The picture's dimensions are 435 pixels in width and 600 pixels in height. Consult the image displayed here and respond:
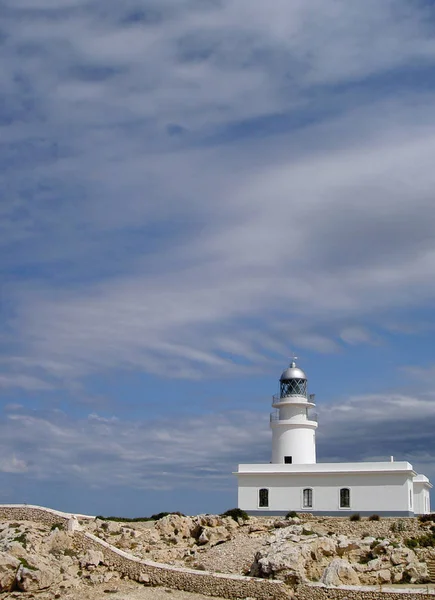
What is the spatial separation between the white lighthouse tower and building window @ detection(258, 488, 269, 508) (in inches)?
75.4

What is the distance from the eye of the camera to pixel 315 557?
25141 mm

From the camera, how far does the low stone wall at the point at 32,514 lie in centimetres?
3048

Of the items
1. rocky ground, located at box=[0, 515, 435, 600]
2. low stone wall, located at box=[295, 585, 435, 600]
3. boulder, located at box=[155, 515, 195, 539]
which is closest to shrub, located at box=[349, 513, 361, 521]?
rocky ground, located at box=[0, 515, 435, 600]

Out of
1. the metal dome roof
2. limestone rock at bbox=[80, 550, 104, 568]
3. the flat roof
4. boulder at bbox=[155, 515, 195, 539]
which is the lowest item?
limestone rock at bbox=[80, 550, 104, 568]

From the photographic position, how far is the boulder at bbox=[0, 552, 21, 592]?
24.8 m

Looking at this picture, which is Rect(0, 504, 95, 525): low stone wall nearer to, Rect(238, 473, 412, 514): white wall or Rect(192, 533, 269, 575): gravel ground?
Rect(192, 533, 269, 575): gravel ground

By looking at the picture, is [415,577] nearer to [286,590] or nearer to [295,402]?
[286,590]

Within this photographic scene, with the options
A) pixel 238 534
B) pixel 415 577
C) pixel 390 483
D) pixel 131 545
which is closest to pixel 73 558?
pixel 131 545

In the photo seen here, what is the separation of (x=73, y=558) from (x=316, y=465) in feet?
38.2

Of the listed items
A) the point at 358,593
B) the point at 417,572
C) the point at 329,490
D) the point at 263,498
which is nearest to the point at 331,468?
the point at 329,490

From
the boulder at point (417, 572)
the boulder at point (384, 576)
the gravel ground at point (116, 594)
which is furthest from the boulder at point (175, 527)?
the boulder at point (417, 572)

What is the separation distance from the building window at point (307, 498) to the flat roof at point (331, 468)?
29.9 inches

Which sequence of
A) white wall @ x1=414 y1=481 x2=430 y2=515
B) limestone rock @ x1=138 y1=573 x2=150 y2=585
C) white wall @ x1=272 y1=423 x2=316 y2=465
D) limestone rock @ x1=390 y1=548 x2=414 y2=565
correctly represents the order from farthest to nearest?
A: 1. white wall @ x1=272 y1=423 x2=316 y2=465
2. white wall @ x1=414 y1=481 x2=430 y2=515
3. limestone rock @ x1=390 y1=548 x2=414 y2=565
4. limestone rock @ x1=138 y1=573 x2=150 y2=585

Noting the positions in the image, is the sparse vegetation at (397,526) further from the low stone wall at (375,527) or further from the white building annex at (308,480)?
the white building annex at (308,480)
